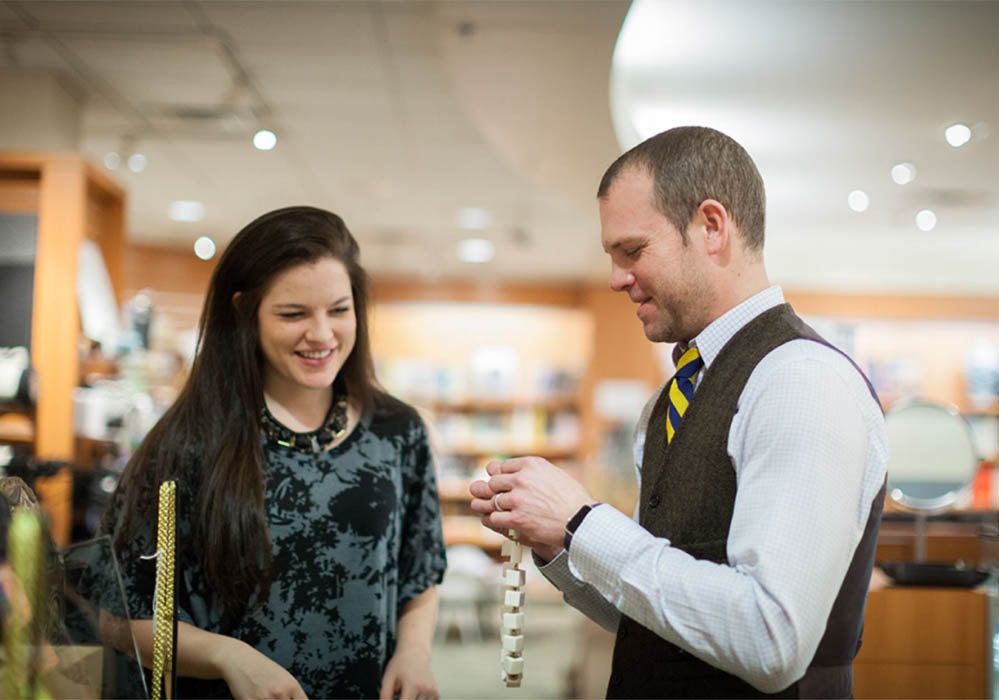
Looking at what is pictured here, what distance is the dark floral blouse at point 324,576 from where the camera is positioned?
180cm

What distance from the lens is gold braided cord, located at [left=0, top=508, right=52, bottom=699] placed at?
1.14 meters

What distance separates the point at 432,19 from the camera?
3895mm

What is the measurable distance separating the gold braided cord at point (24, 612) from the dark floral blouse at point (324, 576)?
0.53 meters

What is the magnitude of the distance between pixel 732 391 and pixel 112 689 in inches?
37.1

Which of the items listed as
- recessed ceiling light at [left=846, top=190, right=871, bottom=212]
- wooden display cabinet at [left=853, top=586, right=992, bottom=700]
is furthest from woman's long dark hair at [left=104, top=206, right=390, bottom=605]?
recessed ceiling light at [left=846, top=190, right=871, bottom=212]

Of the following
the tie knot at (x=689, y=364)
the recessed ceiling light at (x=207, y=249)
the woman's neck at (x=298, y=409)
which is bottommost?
the woman's neck at (x=298, y=409)

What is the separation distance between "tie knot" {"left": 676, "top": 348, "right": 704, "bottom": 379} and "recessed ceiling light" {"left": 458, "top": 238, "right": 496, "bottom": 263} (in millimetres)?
7059

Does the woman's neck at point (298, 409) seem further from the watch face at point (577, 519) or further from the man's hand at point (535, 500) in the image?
the watch face at point (577, 519)

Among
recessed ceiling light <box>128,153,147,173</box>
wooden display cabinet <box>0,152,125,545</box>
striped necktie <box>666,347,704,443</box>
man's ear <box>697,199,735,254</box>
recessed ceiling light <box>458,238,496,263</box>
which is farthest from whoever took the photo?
recessed ceiling light <box>458,238,496,263</box>

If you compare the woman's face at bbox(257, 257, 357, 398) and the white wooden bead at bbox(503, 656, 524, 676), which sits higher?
the woman's face at bbox(257, 257, 357, 398)

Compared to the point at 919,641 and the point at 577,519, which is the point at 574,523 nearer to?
the point at 577,519

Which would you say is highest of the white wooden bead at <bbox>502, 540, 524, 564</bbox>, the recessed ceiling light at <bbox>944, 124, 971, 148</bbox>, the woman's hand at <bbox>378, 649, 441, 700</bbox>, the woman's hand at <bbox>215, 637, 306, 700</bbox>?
the recessed ceiling light at <bbox>944, 124, 971, 148</bbox>

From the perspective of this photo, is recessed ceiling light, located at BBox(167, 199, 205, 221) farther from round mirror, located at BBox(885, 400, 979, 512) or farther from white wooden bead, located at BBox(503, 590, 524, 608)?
white wooden bead, located at BBox(503, 590, 524, 608)

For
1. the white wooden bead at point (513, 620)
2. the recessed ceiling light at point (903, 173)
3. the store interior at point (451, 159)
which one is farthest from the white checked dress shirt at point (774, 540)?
the recessed ceiling light at point (903, 173)
